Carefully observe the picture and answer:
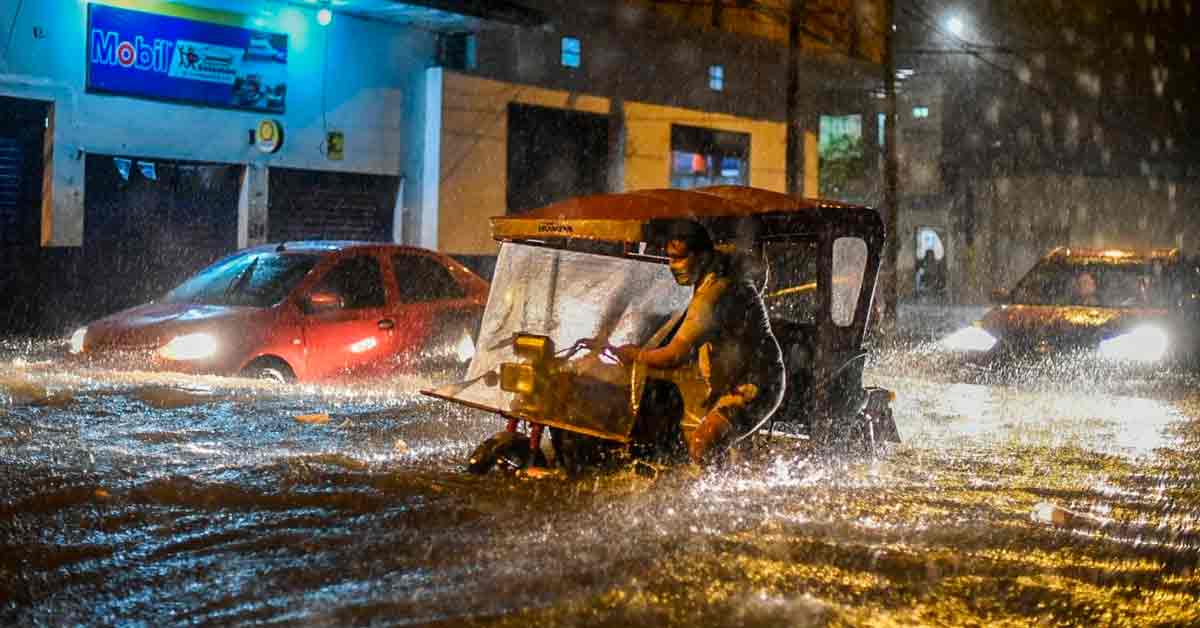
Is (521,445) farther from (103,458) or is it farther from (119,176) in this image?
(119,176)

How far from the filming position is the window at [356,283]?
462 inches

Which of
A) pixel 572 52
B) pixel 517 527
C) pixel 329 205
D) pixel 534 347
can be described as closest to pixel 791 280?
pixel 534 347

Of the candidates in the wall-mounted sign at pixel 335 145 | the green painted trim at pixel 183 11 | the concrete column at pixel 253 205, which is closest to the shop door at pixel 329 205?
the concrete column at pixel 253 205

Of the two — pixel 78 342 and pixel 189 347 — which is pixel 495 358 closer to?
pixel 189 347

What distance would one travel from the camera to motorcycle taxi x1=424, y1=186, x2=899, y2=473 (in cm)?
738

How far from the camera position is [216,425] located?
30.9ft

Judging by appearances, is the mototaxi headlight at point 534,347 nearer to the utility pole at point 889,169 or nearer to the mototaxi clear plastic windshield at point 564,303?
the mototaxi clear plastic windshield at point 564,303

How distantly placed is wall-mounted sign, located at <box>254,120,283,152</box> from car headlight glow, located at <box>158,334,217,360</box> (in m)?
9.72

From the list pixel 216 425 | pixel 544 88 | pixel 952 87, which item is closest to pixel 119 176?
pixel 544 88

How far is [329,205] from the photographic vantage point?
70.3 feet

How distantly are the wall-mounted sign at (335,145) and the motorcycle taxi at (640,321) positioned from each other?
516 inches

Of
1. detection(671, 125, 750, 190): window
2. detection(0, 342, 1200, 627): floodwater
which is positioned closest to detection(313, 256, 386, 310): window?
detection(0, 342, 1200, 627): floodwater

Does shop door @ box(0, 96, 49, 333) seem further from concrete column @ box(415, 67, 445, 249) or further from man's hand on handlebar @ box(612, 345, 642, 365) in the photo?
man's hand on handlebar @ box(612, 345, 642, 365)

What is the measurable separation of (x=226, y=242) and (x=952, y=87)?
31479 millimetres
